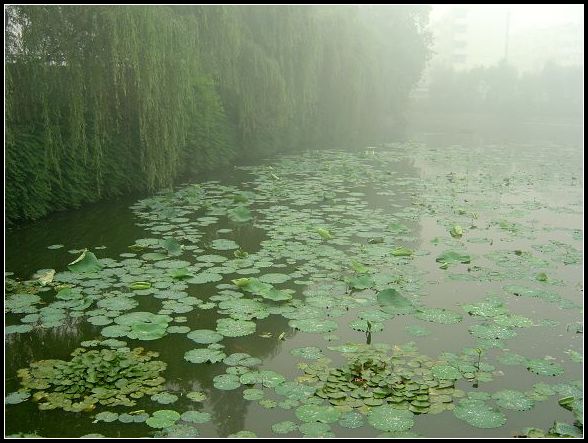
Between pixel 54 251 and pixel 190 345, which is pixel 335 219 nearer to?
pixel 54 251

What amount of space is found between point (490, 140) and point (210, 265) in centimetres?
1483

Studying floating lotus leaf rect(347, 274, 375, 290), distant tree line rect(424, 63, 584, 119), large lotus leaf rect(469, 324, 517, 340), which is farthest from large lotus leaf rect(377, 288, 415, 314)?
distant tree line rect(424, 63, 584, 119)

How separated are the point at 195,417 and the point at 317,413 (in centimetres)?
58

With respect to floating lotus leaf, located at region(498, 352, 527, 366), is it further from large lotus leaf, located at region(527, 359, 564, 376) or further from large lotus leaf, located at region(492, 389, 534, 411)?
large lotus leaf, located at region(492, 389, 534, 411)

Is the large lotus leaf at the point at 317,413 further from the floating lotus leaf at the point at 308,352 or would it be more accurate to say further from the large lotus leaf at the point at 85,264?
the large lotus leaf at the point at 85,264

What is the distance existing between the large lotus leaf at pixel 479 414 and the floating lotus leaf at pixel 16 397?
6.93 feet

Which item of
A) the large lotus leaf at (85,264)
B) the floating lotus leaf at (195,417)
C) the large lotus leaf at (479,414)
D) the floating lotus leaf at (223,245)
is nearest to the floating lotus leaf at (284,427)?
→ the floating lotus leaf at (195,417)

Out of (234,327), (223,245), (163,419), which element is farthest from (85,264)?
(163,419)

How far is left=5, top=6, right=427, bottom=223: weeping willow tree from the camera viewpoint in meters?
6.12

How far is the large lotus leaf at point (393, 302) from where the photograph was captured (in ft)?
13.1

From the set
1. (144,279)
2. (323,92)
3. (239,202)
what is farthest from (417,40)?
(144,279)

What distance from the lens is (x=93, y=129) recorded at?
22.6ft

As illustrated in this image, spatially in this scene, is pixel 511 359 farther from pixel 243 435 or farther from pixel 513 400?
pixel 243 435

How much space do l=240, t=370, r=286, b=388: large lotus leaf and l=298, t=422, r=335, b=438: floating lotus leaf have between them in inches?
16.0
